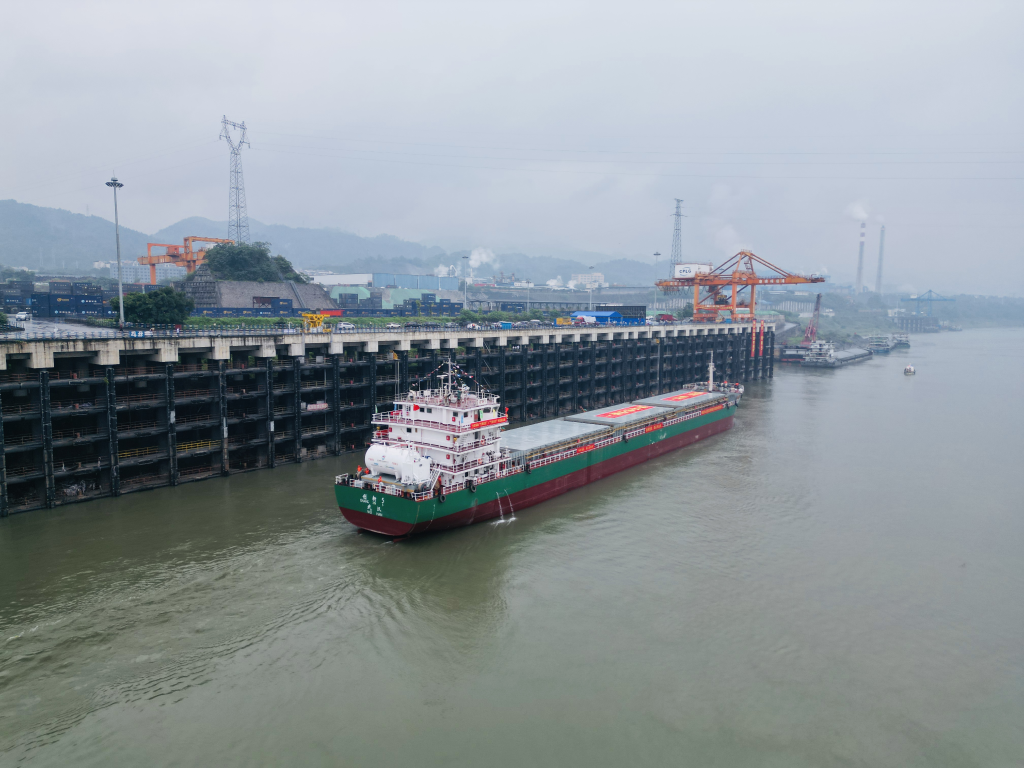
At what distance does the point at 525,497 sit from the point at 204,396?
68.4 ft

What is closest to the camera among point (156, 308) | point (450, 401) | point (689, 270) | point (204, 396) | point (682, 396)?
point (450, 401)

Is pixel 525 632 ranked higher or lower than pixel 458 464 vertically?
lower

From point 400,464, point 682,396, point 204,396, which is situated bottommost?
point 682,396

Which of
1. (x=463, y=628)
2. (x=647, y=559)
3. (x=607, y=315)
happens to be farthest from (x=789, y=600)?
(x=607, y=315)

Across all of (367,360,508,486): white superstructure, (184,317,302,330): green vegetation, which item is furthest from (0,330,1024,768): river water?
(184,317,302,330): green vegetation

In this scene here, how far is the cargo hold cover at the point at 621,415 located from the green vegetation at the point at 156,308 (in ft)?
128

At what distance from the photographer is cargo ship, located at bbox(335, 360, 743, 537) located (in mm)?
28625

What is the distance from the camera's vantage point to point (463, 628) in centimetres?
2222

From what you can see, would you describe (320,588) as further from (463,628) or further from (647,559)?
(647,559)

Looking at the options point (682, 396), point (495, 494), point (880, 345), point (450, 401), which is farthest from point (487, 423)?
point (880, 345)

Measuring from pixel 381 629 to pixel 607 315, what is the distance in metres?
69.4

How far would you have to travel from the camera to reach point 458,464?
3128cm

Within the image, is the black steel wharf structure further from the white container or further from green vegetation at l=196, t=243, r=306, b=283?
green vegetation at l=196, t=243, r=306, b=283

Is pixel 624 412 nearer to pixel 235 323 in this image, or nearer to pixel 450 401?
pixel 450 401
